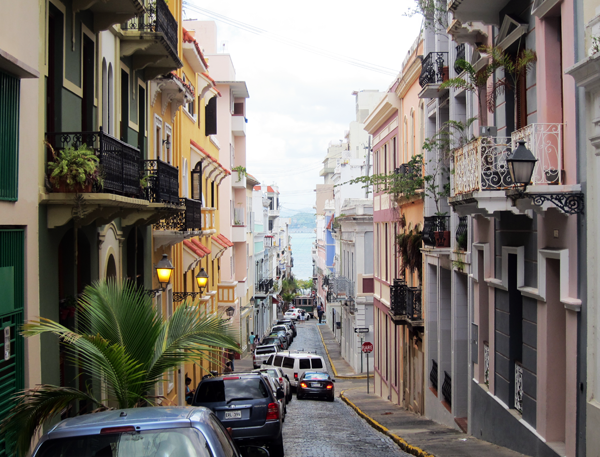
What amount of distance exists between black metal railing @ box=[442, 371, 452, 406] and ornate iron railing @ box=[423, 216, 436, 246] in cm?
357

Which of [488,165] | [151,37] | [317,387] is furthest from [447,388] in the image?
[151,37]

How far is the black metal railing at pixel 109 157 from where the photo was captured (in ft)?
29.4

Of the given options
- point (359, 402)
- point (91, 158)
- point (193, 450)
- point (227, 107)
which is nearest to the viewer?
point (193, 450)

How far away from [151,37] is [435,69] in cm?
809

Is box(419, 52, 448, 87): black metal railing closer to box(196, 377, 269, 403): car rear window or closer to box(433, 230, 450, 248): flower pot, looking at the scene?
box(433, 230, 450, 248): flower pot

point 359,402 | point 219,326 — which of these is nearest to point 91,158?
point 219,326

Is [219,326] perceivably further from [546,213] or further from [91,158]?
[546,213]

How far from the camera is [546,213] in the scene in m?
9.06

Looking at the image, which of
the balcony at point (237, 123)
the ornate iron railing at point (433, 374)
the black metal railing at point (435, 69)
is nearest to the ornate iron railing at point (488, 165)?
the black metal railing at point (435, 69)

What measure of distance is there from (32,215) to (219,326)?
2770 mm

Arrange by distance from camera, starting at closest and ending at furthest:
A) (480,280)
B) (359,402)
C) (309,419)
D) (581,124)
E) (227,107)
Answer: (581,124) → (480,280) → (309,419) → (359,402) → (227,107)

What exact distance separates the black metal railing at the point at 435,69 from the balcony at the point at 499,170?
7.20m

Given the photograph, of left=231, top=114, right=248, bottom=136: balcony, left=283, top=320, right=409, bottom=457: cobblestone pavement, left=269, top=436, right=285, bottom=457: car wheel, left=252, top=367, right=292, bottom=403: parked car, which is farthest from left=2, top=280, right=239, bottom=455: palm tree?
left=231, top=114, right=248, bottom=136: balcony

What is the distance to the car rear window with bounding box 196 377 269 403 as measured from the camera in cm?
1159
